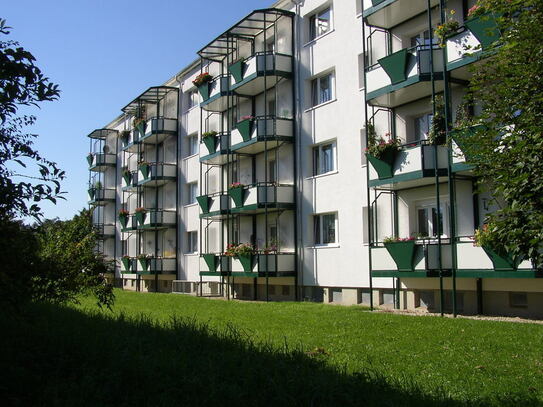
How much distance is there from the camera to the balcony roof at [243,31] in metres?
26.0

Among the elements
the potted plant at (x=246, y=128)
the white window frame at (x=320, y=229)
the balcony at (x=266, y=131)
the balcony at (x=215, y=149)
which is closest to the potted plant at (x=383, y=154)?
the white window frame at (x=320, y=229)

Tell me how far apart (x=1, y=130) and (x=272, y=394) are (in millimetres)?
3811

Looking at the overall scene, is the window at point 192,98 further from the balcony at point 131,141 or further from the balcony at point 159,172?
the balcony at point 131,141

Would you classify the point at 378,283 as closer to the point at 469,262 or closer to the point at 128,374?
the point at 469,262

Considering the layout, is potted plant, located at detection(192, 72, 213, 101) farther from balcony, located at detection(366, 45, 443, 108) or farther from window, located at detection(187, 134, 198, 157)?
balcony, located at detection(366, 45, 443, 108)

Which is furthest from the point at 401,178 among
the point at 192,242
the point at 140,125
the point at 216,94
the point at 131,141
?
the point at 131,141

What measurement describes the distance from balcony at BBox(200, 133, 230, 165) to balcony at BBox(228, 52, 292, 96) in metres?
2.50

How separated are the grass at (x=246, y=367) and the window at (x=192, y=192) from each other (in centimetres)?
2475

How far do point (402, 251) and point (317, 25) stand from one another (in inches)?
455

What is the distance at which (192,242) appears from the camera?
1421 inches

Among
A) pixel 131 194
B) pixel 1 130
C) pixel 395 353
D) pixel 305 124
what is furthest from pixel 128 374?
pixel 131 194

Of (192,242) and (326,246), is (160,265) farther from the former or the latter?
(326,246)

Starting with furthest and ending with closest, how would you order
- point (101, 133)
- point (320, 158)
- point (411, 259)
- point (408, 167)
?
point (101, 133) → point (320, 158) → point (408, 167) → point (411, 259)

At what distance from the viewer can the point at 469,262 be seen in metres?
16.4
